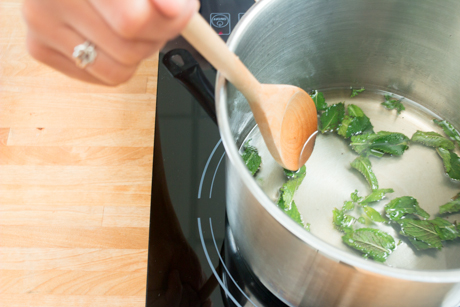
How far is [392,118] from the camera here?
1.00 metres

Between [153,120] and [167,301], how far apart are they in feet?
1.25

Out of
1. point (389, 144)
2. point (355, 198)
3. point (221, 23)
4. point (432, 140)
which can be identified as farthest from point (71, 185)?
point (432, 140)

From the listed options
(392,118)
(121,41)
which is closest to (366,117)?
(392,118)

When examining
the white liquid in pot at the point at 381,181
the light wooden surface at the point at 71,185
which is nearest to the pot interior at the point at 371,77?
the white liquid in pot at the point at 381,181

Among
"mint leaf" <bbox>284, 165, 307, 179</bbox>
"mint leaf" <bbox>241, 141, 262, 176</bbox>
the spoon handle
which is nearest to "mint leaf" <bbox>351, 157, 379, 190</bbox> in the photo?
"mint leaf" <bbox>284, 165, 307, 179</bbox>

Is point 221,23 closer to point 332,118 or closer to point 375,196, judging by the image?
point 332,118

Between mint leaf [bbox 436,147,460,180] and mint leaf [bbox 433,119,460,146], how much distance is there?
0.06 m

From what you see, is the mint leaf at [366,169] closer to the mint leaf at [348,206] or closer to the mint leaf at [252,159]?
the mint leaf at [348,206]

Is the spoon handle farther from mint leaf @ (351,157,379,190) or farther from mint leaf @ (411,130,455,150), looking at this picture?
mint leaf @ (411,130,455,150)

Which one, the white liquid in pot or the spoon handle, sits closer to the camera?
the spoon handle

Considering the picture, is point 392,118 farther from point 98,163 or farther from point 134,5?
point 134,5

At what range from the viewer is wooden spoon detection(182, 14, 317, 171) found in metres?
0.47

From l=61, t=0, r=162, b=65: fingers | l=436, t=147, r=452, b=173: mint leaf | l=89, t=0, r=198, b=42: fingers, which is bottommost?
l=436, t=147, r=452, b=173: mint leaf

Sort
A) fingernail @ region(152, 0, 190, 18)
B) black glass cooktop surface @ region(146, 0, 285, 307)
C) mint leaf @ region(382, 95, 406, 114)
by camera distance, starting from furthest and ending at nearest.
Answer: mint leaf @ region(382, 95, 406, 114) → black glass cooktop surface @ region(146, 0, 285, 307) → fingernail @ region(152, 0, 190, 18)
